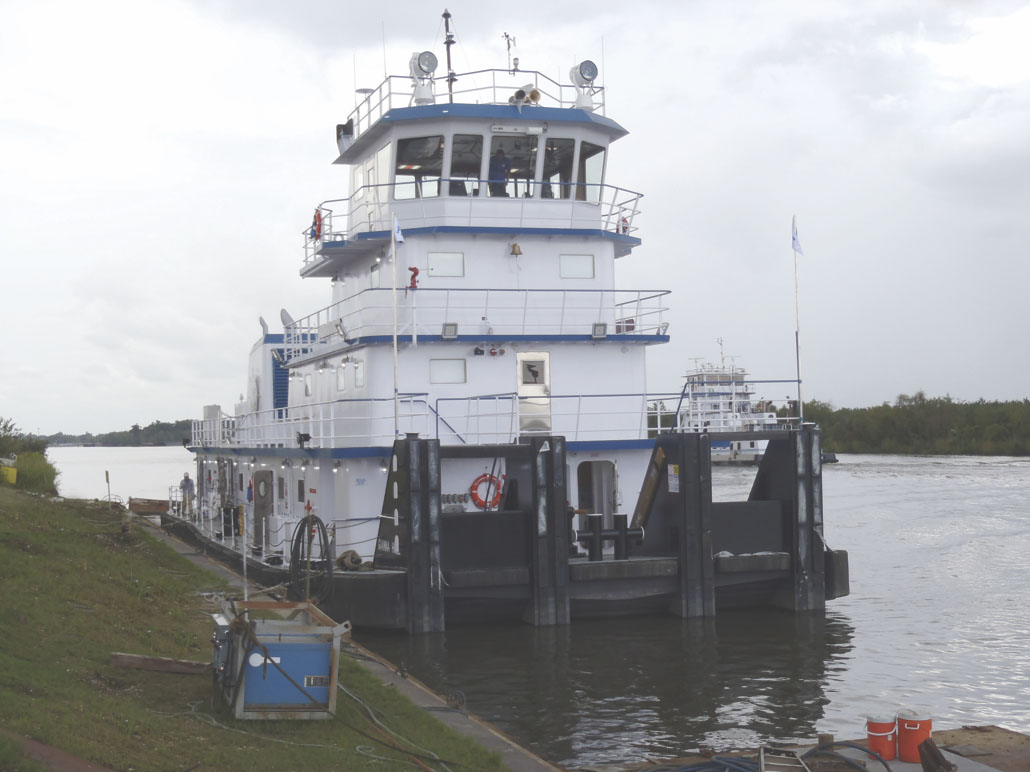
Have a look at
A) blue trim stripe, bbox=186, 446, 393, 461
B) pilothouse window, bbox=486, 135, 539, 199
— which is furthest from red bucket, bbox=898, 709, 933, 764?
pilothouse window, bbox=486, 135, 539, 199

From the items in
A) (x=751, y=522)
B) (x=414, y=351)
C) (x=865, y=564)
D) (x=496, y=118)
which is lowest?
(x=865, y=564)

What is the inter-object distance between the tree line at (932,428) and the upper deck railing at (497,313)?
246 ft

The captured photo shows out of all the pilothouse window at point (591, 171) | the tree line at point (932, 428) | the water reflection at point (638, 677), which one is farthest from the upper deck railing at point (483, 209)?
the tree line at point (932, 428)

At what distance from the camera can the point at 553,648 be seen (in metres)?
18.4

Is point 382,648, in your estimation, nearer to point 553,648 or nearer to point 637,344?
point 553,648

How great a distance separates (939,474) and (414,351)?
51606 mm

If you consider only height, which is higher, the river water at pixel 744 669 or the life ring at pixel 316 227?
the life ring at pixel 316 227

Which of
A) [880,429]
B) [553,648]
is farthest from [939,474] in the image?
[553,648]

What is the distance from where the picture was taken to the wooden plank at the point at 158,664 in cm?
1134

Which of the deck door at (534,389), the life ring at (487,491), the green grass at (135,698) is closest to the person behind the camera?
the green grass at (135,698)

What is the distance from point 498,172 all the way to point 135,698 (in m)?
16.0

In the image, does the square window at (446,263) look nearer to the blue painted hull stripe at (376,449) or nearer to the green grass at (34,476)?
the blue painted hull stripe at (376,449)

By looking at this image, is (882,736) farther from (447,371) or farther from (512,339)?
(447,371)

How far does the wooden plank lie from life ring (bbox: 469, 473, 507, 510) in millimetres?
9676
